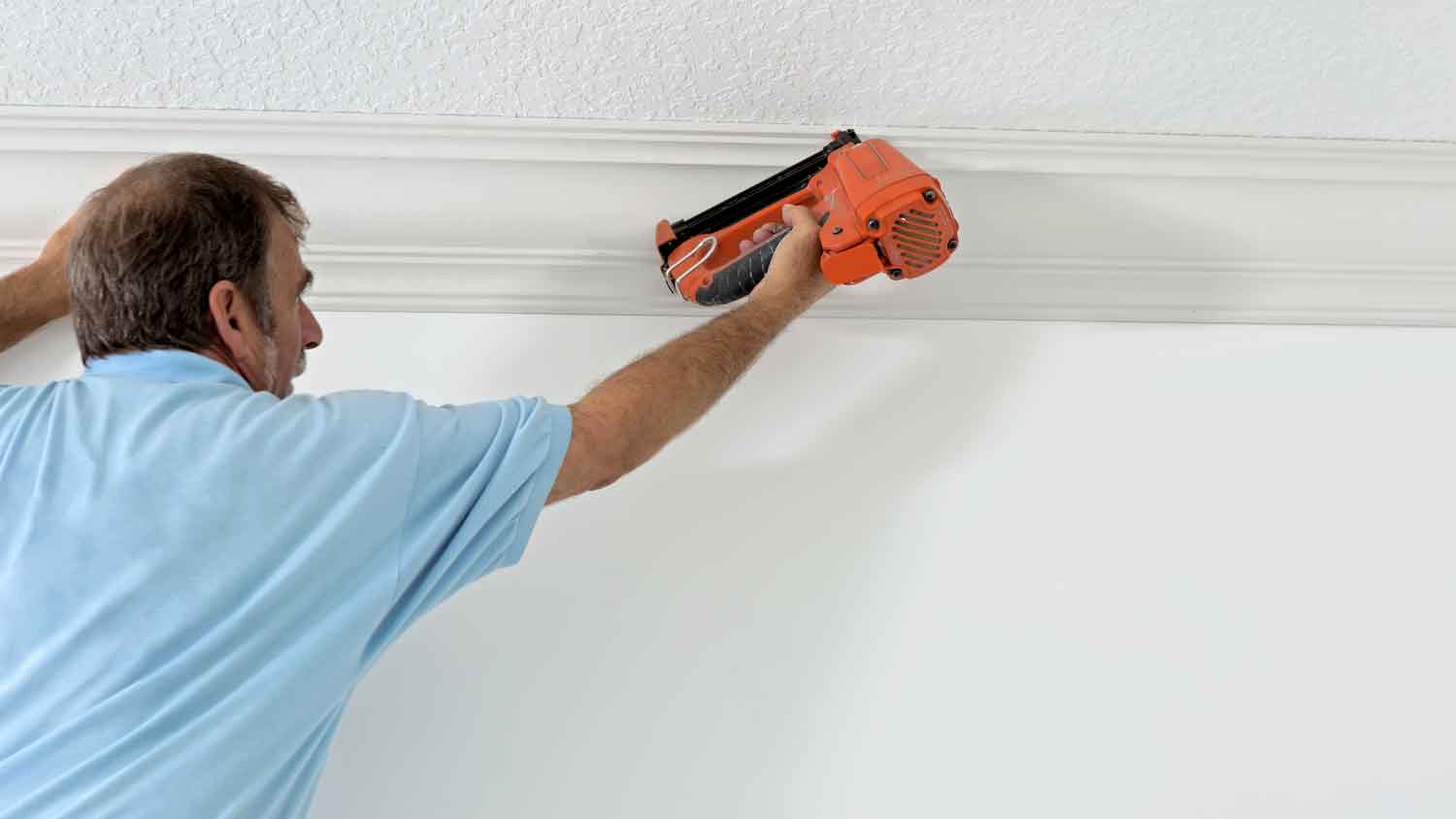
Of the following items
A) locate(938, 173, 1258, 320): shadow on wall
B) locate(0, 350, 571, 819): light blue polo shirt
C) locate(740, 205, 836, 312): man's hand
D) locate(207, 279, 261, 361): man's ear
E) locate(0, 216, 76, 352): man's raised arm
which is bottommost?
locate(0, 350, 571, 819): light blue polo shirt

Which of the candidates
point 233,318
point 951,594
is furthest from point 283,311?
point 951,594

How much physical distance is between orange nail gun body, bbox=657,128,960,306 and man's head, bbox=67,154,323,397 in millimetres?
457

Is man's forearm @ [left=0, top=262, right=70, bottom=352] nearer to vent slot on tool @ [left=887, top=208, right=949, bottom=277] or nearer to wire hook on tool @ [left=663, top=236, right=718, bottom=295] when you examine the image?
wire hook on tool @ [left=663, top=236, right=718, bottom=295]

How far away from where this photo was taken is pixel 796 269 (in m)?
1.17

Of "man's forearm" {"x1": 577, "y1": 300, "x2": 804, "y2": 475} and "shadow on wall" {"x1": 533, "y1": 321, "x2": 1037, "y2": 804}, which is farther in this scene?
"shadow on wall" {"x1": 533, "y1": 321, "x2": 1037, "y2": 804}

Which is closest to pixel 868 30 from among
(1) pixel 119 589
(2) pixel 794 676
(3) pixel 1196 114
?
(3) pixel 1196 114

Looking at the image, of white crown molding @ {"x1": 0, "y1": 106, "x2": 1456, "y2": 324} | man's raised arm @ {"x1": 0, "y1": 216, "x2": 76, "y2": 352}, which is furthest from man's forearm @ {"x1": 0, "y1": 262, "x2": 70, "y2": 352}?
white crown molding @ {"x1": 0, "y1": 106, "x2": 1456, "y2": 324}

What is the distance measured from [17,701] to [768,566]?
2.56 ft

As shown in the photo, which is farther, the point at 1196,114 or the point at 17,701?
the point at 1196,114

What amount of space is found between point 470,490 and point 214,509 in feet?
0.66

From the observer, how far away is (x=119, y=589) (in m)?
0.86

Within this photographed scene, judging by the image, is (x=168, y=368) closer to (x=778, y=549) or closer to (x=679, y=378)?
(x=679, y=378)

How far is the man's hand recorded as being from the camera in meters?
1.17

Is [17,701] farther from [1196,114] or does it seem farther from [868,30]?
[1196,114]
